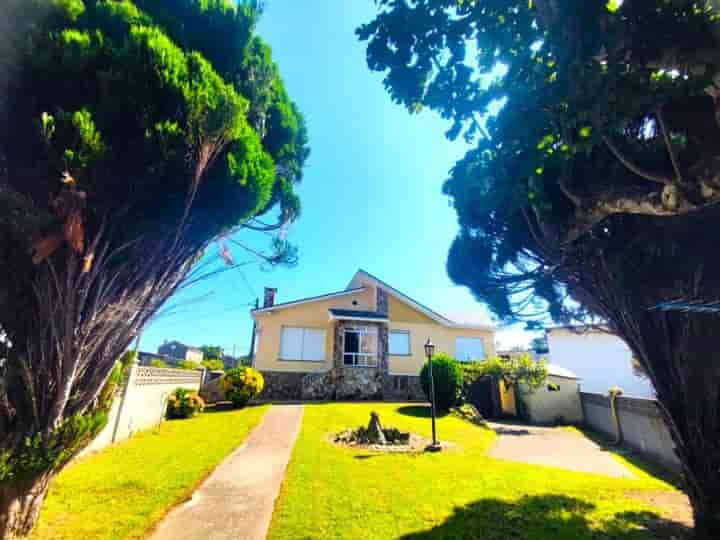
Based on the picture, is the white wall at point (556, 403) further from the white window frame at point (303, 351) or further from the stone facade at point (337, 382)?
the white window frame at point (303, 351)

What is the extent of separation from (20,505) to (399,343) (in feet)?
62.1

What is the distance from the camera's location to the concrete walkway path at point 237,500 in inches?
167

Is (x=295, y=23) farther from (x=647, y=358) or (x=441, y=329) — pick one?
(x=441, y=329)

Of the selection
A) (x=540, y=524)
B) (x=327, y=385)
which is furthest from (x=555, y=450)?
(x=327, y=385)

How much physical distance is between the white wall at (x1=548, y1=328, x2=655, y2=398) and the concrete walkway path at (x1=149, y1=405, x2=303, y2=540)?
62.4ft

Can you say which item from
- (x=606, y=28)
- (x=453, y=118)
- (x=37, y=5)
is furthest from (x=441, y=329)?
(x=37, y=5)

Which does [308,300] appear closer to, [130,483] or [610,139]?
[130,483]

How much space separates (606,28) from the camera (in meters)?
3.16

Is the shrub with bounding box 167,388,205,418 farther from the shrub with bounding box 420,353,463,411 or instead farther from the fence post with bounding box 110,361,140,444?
the shrub with bounding box 420,353,463,411

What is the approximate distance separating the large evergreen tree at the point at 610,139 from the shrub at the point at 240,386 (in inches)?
510

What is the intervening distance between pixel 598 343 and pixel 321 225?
21666mm

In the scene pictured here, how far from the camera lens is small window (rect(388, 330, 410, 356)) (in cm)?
2080

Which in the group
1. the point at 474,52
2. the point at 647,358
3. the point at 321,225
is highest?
the point at 321,225

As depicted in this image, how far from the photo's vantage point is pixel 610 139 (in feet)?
13.5
